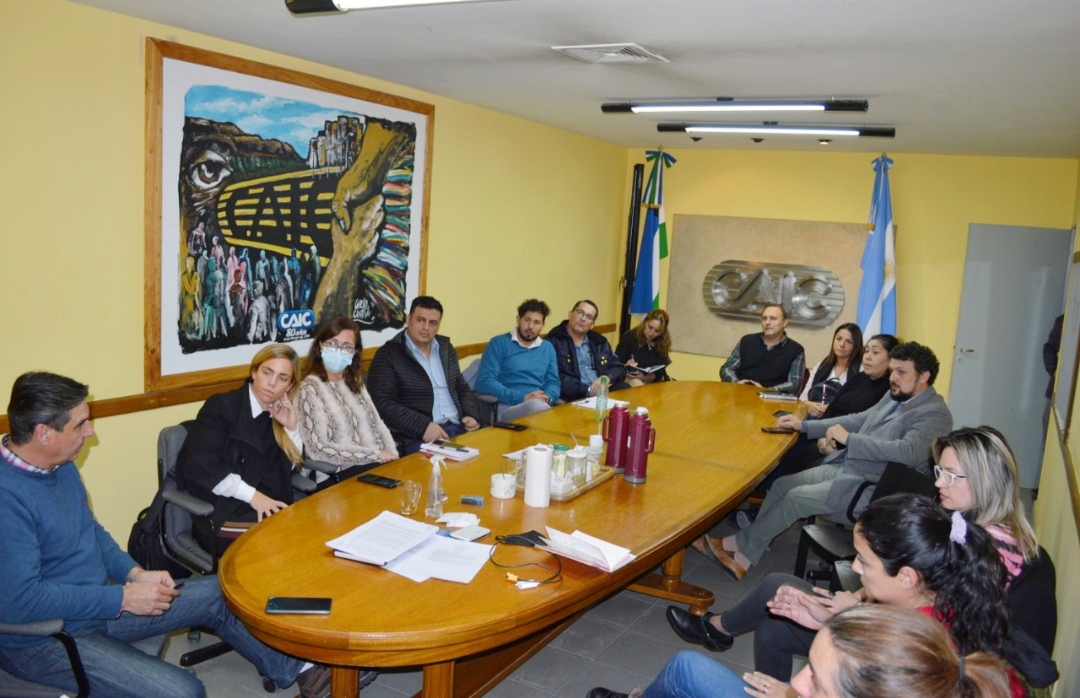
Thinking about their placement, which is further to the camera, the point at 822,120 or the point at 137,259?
the point at 822,120

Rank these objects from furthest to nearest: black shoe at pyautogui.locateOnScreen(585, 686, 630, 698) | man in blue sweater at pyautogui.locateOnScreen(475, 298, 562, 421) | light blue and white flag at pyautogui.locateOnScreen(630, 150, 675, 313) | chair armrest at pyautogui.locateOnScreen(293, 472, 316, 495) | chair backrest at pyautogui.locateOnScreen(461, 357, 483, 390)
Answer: light blue and white flag at pyautogui.locateOnScreen(630, 150, 675, 313) < chair backrest at pyautogui.locateOnScreen(461, 357, 483, 390) < man in blue sweater at pyautogui.locateOnScreen(475, 298, 562, 421) < chair armrest at pyautogui.locateOnScreen(293, 472, 316, 495) < black shoe at pyautogui.locateOnScreen(585, 686, 630, 698)

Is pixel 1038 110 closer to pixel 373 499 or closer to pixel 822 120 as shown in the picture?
pixel 822 120

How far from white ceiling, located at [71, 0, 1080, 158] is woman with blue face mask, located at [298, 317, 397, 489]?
144 cm

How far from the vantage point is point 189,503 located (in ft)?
9.77

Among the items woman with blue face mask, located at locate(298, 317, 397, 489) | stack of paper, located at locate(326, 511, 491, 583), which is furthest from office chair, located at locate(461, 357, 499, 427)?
stack of paper, located at locate(326, 511, 491, 583)

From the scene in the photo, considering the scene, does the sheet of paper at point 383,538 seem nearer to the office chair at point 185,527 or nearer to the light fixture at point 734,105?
the office chair at point 185,527

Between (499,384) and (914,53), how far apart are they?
10.3 ft

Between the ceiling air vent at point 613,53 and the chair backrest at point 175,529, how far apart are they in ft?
7.75

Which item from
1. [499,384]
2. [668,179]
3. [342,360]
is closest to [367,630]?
[342,360]

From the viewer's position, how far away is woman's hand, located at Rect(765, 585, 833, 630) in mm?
2645

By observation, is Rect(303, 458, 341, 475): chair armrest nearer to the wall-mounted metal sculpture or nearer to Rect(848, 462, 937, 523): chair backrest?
Rect(848, 462, 937, 523): chair backrest

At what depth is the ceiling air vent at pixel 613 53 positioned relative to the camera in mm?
3562

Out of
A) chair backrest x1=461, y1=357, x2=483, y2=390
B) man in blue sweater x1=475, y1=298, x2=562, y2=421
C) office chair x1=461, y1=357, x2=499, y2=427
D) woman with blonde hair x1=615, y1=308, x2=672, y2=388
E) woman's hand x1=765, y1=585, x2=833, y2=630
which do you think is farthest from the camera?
woman with blonde hair x1=615, y1=308, x2=672, y2=388

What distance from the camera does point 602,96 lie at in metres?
5.15
